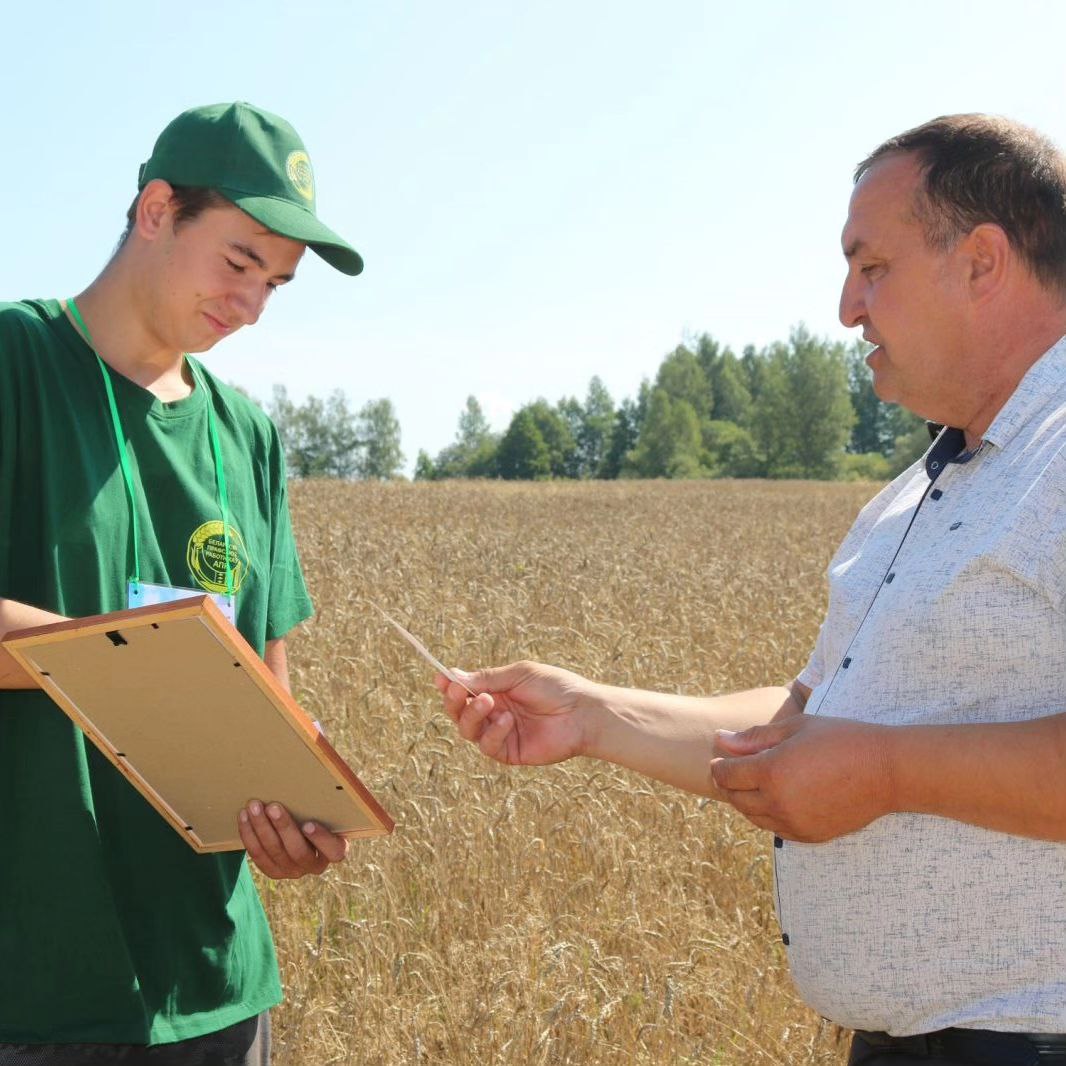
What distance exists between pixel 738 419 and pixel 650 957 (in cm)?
10284

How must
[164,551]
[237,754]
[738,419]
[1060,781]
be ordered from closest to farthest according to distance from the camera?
[1060,781] < [237,754] < [164,551] < [738,419]

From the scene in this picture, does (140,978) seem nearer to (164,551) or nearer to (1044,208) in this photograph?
(164,551)

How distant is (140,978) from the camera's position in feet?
6.45

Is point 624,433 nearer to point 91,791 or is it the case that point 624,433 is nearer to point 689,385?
point 689,385

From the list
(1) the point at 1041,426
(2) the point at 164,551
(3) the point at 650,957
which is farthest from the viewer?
(3) the point at 650,957

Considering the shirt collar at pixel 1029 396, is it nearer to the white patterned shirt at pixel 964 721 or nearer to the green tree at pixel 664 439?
the white patterned shirt at pixel 964 721

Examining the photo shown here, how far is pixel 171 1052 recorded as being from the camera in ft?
6.54

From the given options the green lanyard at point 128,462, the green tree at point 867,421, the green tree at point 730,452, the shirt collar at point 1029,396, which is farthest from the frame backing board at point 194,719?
the green tree at point 867,421

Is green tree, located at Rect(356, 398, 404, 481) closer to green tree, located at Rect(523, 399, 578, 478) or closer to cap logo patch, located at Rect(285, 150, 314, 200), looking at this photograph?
green tree, located at Rect(523, 399, 578, 478)

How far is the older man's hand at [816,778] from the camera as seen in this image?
1593 millimetres

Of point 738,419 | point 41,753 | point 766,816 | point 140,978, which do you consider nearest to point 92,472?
point 41,753

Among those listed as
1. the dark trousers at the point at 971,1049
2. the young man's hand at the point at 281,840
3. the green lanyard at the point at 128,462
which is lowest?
the dark trousers at the point at 971,1049

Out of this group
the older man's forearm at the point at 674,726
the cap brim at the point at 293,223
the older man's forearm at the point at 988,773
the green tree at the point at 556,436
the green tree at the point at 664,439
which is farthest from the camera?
the green tree at the point at 556,436

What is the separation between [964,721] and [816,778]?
0.23 m
